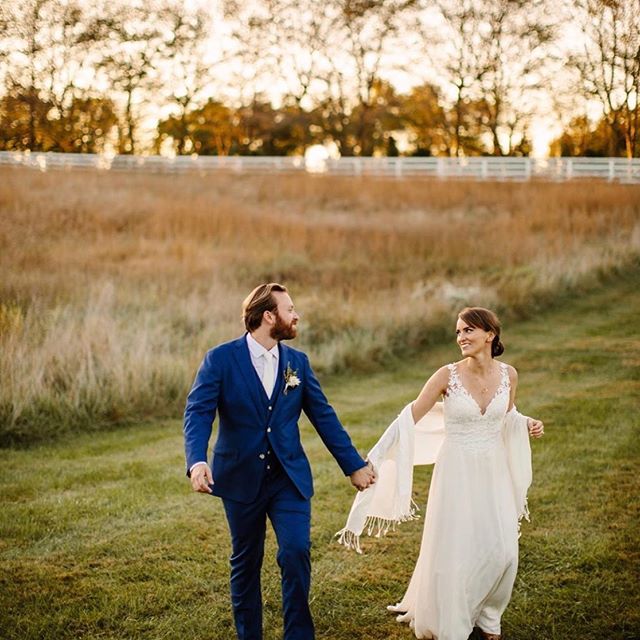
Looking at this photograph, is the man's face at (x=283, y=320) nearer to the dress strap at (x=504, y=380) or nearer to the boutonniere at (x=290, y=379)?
the boutonniere at (x=290, y=379)

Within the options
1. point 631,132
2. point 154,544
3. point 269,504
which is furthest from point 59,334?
point 631,132

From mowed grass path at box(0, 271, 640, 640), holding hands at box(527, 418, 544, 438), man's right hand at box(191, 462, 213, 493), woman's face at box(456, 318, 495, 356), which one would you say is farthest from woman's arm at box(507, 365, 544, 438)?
man's right hand at box(191, 462, 213, 493)

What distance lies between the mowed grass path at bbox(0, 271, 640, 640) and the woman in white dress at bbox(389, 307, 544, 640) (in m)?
0.43

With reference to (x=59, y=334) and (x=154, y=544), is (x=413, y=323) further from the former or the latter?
(x=154, y=544)

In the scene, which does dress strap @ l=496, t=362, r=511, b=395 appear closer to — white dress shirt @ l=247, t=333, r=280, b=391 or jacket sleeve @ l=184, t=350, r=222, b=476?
white dress shirt @ l=247, t=333, r=280, b=391

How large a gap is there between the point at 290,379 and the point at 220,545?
7.89 feet

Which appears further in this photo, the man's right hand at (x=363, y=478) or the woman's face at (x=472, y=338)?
the woman's face at (x=472, y=338)

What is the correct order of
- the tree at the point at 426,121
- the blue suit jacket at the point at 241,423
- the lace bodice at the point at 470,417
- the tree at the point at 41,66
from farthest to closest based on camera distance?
1. the tree at the point at 426,121
2. the tree at the point at 41,66
3. the lace bodice at the point at 470,417
4. the blue suit jacket at the point at 241,423

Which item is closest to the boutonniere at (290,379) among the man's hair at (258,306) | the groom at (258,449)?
the groom at (258,449)

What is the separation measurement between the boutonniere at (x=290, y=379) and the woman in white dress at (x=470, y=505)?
0.74 meters

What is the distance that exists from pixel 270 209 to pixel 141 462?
16955mm

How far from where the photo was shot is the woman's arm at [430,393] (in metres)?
4.11

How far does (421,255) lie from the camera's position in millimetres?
18750

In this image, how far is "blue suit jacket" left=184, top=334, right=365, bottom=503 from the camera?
3645mm
